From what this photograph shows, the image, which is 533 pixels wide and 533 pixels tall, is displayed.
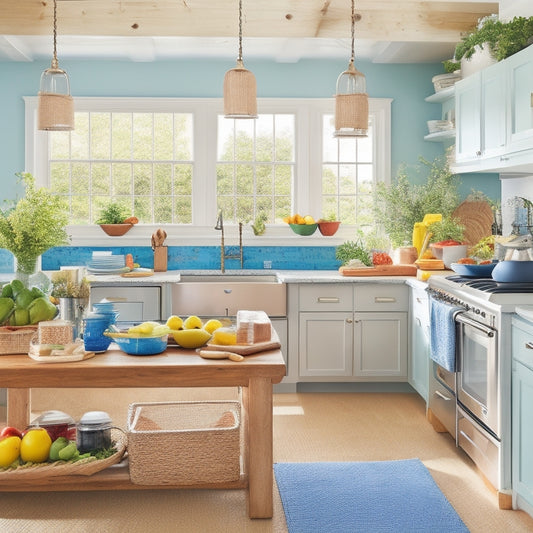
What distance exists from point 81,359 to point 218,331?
2.06 feet

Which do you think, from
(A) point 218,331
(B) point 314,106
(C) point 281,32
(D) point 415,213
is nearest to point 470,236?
(D) point 415,213

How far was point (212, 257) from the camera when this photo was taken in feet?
22.5

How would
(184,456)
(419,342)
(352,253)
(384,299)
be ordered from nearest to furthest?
1. (184,456)
2. (419,342)
3. (384,299)
4. (352,253)

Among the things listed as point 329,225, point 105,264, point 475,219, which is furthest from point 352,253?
point 105,264

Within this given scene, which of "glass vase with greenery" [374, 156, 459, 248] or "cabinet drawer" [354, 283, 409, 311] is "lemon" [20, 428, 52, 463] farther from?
"glass vase with greenery" [374, 156, 459, 248]

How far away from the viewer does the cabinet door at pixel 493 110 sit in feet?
15.8

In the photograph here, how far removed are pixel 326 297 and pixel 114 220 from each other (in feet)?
7.02

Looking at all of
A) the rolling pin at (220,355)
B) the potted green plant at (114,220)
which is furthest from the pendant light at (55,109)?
the potted green plant at (114,220)

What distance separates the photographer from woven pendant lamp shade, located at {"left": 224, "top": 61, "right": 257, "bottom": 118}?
11.5ft

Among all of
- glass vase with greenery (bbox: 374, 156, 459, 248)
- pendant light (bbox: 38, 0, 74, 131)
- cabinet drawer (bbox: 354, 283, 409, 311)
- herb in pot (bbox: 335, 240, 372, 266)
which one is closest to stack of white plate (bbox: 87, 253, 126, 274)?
herb in pot (bbox: 335, 240, 372, 266)

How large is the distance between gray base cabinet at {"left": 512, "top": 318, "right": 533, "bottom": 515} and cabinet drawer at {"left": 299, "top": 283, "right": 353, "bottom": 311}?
92.1 inches

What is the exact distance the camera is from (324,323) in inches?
233

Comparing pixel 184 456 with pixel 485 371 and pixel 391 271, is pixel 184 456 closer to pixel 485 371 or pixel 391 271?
pixel 485 371

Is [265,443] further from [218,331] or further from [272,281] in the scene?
[272,281]
